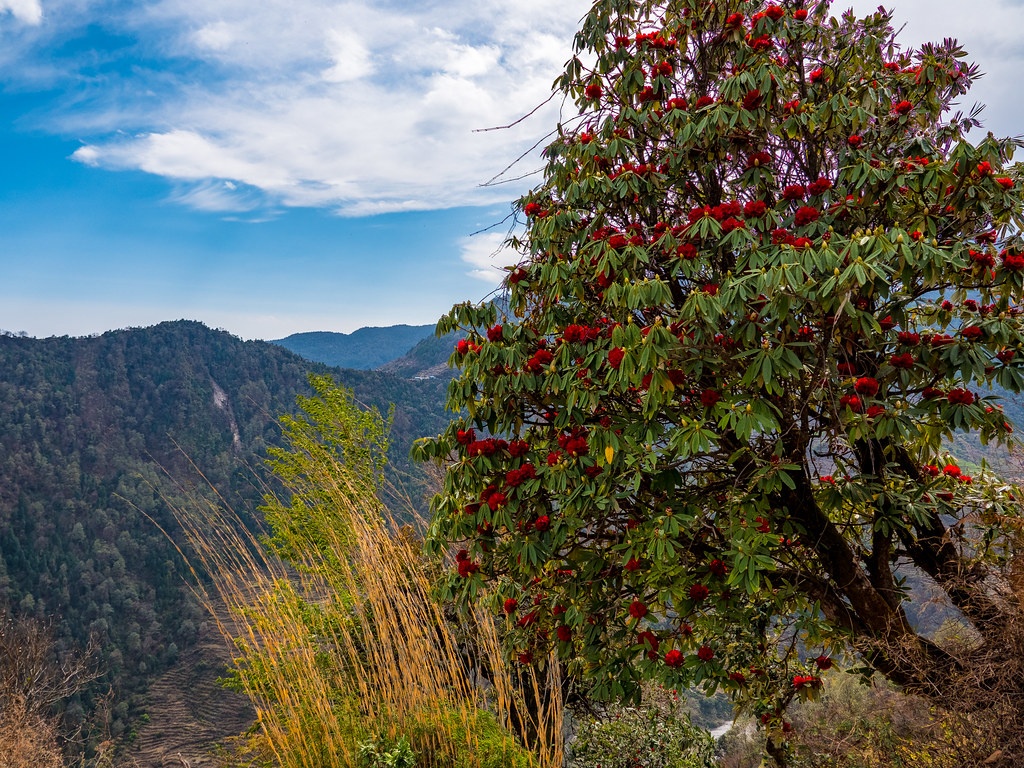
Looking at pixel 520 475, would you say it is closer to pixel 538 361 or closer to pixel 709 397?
pixel 538 361

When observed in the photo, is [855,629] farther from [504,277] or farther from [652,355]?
[504,277]

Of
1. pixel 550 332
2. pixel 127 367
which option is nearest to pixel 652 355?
pixel 550 332

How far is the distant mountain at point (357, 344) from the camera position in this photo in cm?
10962

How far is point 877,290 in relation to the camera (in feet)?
7.22

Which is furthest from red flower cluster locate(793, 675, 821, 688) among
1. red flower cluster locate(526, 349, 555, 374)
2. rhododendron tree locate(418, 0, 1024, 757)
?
red flower cluster locate(526, 349, 555, 374)

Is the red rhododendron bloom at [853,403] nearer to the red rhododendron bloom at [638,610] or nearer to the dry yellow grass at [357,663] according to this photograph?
the red rhododendron bloom at [638,610]

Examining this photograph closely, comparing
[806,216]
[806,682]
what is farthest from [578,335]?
[806,682]

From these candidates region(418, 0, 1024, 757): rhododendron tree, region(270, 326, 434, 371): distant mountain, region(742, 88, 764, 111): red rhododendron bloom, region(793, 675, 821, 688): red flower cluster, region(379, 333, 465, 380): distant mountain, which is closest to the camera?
region(418, 0, 1024, 757): rhododendron tree

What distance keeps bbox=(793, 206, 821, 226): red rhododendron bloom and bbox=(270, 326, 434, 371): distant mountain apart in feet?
345

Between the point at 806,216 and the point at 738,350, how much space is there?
584mm

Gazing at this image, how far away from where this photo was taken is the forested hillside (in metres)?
35.9

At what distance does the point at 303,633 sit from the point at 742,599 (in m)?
1.98

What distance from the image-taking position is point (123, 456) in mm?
47719

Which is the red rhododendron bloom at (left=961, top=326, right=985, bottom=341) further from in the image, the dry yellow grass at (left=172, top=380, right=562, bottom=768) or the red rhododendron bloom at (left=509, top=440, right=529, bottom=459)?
the dry yellow grass at (left=172, top=380, right=562, bottom=768)
